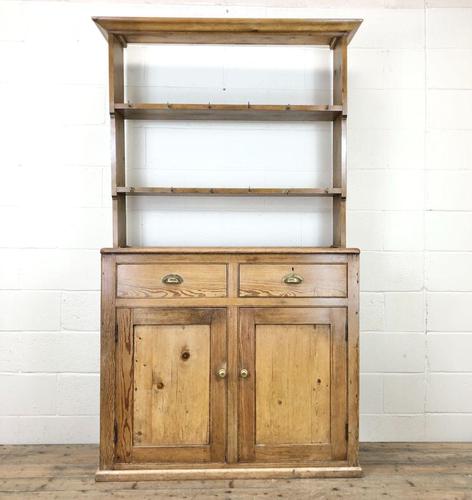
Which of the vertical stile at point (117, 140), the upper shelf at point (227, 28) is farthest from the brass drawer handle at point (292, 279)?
the upper shelf at point (227, 28)

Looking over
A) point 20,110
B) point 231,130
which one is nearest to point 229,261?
point 231,130

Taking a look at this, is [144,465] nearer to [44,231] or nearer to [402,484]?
[402,484]

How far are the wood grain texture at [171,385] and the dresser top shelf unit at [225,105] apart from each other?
53 centimetres

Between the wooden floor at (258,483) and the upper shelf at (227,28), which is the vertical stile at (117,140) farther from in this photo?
the wooden floor at (258,483)

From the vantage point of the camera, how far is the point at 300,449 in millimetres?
2316

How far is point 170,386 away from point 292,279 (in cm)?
71

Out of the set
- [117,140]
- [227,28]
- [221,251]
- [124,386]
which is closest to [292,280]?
[221,251]

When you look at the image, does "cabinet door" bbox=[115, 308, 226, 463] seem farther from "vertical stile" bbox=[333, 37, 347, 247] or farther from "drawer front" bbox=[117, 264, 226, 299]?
"vertical stile" bbox=[333, 37, 347, 247]

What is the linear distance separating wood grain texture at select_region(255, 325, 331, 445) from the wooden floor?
201mm

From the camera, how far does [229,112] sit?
2.65 meters

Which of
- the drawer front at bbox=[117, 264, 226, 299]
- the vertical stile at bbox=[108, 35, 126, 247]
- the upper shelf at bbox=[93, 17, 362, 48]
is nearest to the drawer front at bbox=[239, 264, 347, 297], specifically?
the drawer front at bbox=[117, 264, 226, 299]

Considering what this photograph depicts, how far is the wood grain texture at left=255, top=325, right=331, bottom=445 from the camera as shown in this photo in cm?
232

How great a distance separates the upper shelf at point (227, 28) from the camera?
235 centimetres

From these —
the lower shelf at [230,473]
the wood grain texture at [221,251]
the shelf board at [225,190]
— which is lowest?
the lower shelf at [230,473]
